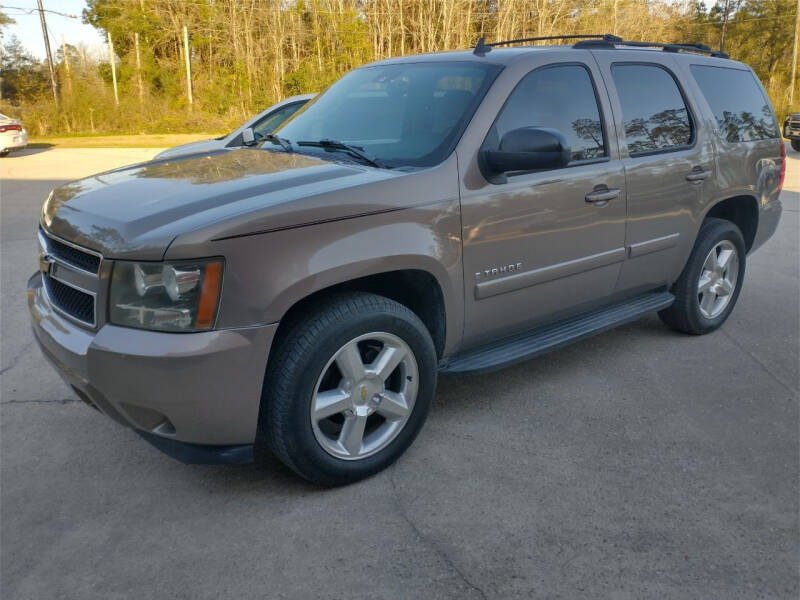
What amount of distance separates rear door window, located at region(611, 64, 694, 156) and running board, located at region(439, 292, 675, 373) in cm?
94

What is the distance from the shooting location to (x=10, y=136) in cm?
1966

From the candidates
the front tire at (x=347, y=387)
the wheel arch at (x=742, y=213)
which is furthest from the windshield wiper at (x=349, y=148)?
the wheel arch at (x=742, y=213)

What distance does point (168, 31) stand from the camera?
118 feet

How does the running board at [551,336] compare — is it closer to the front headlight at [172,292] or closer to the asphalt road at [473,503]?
the asphalt road at [473,503]

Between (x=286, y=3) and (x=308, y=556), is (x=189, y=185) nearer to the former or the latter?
(x=308, y=556)

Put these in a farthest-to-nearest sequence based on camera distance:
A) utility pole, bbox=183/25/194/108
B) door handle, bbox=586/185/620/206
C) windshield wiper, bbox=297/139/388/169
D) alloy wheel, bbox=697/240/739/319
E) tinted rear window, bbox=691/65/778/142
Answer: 1. utility pole, bbox=183/25/194/108
2. alloy wheel, bbox=697/240/739/319
3. tinted rear window, bbox=691/65/778/142
4. door handle, bbox=586/185/620/206
5. windshield wiper, bbox=297/139/388/169

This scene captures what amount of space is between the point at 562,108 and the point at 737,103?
6.22 ft

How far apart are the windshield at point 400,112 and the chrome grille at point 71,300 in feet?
4.55

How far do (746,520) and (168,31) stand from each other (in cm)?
3841

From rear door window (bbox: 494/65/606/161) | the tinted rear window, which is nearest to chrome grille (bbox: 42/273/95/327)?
rear door window (bbox: 494/65/606/161)

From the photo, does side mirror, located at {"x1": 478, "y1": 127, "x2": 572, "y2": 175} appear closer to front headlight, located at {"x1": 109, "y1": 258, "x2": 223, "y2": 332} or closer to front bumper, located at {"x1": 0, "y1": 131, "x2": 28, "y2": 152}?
front headlight, located at {"x1": 109, "y1": 258, "x2": 223, "y2": 332}

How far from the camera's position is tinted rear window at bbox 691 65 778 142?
475cm

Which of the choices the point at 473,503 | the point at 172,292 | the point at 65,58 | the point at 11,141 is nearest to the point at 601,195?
the point at 473,503

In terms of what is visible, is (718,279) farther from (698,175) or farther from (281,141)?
(281,141)
